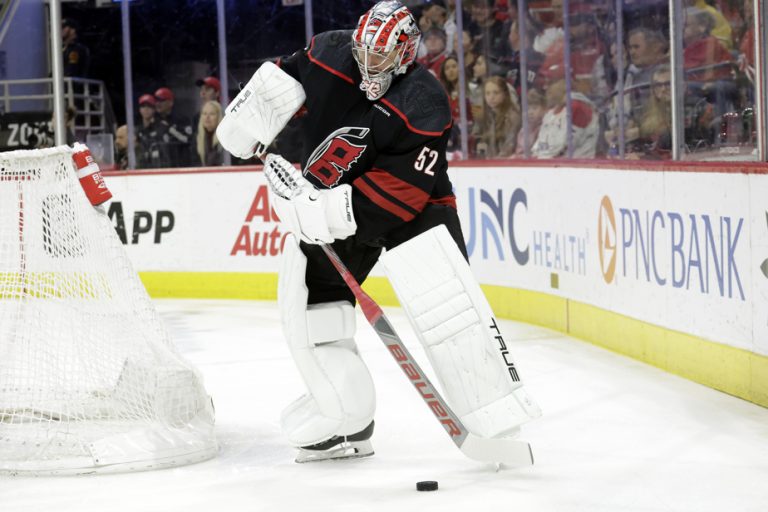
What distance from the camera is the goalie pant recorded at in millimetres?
3252

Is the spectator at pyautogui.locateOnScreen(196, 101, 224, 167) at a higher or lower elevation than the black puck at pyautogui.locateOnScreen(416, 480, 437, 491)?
higher

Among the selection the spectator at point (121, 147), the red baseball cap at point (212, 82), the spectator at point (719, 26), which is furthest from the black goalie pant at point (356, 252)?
the spectator at point (121, 147)

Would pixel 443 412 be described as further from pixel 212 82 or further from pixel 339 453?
pixel 212 82

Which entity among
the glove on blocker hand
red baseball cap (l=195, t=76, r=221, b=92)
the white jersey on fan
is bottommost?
the glove on blocker hand

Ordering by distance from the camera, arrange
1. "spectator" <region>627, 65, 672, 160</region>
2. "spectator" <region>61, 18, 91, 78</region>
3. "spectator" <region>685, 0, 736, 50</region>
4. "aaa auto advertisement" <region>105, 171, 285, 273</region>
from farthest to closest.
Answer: "spectator" <region>61, 18, 91, 78</region> < "aaa auto advertisement" <region>105, 171, 285, 273</region> < "spectator" <region>627, 65, 672, 160</region> < "spectator" <region>685, 0, 736, 50</region>

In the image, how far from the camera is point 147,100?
8.65m

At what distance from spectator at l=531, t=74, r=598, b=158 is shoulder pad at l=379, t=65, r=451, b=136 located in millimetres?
2887

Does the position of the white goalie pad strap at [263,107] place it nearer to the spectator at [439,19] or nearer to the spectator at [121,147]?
the spectator at [439,19]

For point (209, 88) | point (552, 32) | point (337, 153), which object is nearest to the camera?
point (337, 153)


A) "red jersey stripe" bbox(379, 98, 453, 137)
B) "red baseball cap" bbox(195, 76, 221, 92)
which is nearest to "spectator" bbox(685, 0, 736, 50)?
"red jersey stripe" bbox(379, 98, 453, 137)

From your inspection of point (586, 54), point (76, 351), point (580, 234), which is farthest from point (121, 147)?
point (76, 351)

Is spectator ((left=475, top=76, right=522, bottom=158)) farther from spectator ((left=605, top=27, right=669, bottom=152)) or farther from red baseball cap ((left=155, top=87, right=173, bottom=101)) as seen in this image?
red baseball cap ((left=155, top=87, right=173, bottom=101))

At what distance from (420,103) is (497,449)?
90 cm

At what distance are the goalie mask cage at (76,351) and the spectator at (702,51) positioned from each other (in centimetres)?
224
